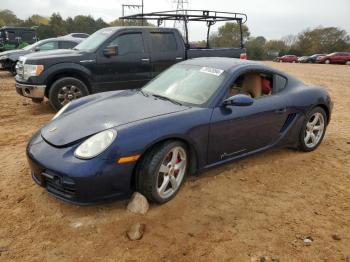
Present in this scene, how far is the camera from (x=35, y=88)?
269 inches

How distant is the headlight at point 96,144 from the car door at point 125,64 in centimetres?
429

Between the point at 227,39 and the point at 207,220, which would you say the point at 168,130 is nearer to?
the point at 207,220

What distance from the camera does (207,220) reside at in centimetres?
327

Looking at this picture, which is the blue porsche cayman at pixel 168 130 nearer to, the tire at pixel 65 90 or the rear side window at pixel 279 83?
the rear side window at pixel 279 83

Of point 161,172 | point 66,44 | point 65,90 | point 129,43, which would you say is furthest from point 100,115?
point 66,44

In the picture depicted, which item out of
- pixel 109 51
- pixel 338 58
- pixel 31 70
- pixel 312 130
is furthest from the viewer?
pixel 338 58

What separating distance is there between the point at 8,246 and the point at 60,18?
63762 millimetres

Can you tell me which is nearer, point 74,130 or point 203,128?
point 74,130

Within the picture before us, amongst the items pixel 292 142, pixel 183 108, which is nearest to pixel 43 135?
pixel 183 108

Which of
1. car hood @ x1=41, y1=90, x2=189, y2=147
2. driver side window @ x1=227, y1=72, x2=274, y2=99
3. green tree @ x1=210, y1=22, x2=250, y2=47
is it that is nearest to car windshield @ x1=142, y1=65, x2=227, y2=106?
car hood @ x1=41, y1=90, x2=189, y2=147

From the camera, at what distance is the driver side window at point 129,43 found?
7352mm

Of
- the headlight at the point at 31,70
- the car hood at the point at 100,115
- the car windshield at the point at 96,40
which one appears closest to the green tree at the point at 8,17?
the car windshield at the point at 96,40

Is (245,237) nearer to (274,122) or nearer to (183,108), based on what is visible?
(183,108)

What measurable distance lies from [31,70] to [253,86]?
457cm
